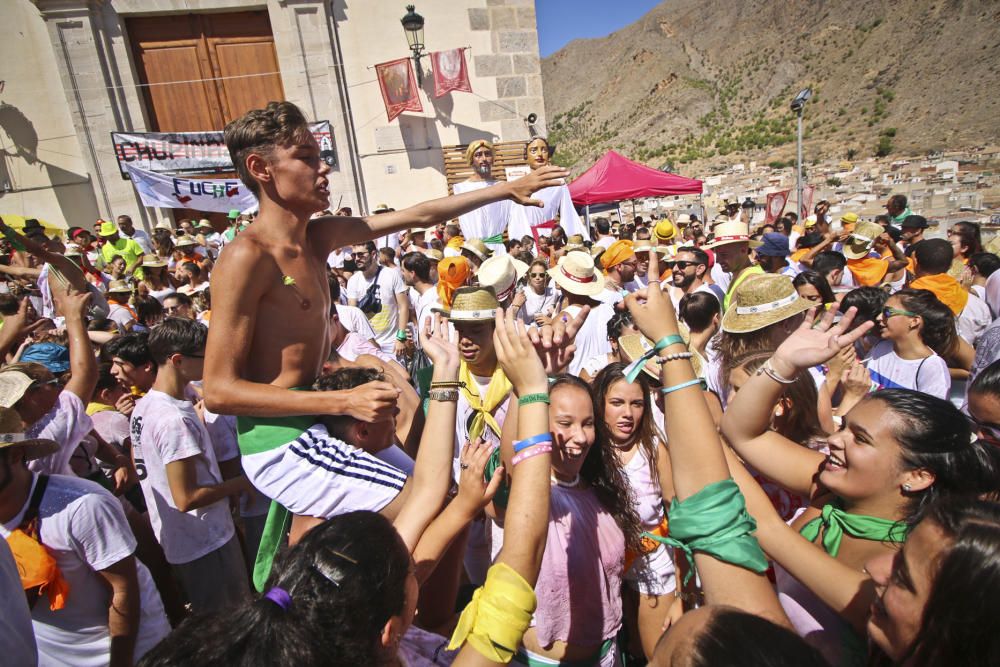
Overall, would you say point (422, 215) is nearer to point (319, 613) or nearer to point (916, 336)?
point (319, 613)

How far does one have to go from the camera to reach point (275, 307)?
6.58 feet

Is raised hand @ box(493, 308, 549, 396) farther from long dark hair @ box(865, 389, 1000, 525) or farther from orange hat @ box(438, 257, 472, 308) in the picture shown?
orange hat @ box(438, 257, 472, 308)

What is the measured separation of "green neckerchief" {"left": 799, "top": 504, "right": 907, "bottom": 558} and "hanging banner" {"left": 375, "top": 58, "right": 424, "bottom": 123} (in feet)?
41.8

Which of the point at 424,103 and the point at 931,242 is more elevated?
the point at 424,103

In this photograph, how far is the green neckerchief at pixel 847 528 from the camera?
1.57 m

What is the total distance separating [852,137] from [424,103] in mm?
43728

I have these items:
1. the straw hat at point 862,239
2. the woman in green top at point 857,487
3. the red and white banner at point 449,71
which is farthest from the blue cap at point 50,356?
the red and white banner at point 449,71

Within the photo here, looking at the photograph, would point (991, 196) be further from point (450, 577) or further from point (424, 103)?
point (450, 577)

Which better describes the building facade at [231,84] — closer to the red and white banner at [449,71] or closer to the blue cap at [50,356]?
the red and white banner at [449,71]

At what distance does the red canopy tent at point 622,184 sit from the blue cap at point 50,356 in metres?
10.2

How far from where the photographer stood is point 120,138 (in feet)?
38.7

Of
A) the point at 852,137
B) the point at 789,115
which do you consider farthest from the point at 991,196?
the point at 789,115

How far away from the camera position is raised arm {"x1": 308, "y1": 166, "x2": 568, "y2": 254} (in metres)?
2.34

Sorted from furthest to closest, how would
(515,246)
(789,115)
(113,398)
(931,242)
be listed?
(789,115), (515,246), (931,242), (113,398)
